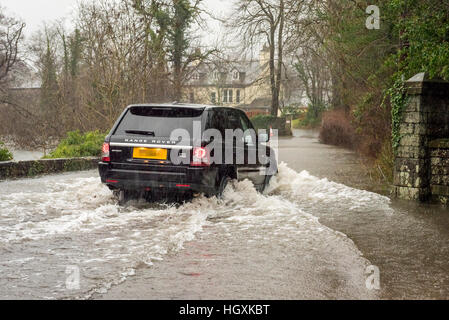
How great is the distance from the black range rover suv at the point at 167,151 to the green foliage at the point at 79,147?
869 cm

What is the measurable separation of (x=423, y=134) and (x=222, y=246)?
531 centimetres

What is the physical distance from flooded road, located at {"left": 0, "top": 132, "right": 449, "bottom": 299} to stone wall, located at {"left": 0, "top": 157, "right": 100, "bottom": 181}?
2453 millimetres

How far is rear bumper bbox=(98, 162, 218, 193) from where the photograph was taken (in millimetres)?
8164

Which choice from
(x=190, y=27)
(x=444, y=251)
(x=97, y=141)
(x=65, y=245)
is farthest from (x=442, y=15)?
(x=190, y=27)

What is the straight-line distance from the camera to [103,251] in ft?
20.1

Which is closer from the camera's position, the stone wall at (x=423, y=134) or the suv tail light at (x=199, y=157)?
the suv tail light at (x=199, y=157)

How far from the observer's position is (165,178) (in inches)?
324

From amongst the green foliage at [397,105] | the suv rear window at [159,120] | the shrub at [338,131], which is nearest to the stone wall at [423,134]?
the green foliage at [397,105]

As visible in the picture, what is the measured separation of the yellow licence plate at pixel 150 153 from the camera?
8227mm

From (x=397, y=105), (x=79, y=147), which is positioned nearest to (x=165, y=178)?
(x=397, y=105)

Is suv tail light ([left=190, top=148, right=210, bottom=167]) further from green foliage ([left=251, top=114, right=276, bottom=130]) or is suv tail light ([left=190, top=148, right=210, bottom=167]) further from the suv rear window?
green foliage ([left=251, top=114, right=276, bottom=130])

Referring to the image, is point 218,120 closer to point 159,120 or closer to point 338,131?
point 159,120

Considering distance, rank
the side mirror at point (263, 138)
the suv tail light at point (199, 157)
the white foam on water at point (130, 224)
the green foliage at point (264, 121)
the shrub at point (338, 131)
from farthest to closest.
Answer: the green foliage at point (264, 121) → the shrub at point (338, 131) → the side mirror at point (263, 138) → the suv tail light at point (199, 157) → the white foam on water at point (130, 224)

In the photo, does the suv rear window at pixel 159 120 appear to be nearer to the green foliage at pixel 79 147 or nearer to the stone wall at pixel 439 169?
the stone wall at pixel 439 169
